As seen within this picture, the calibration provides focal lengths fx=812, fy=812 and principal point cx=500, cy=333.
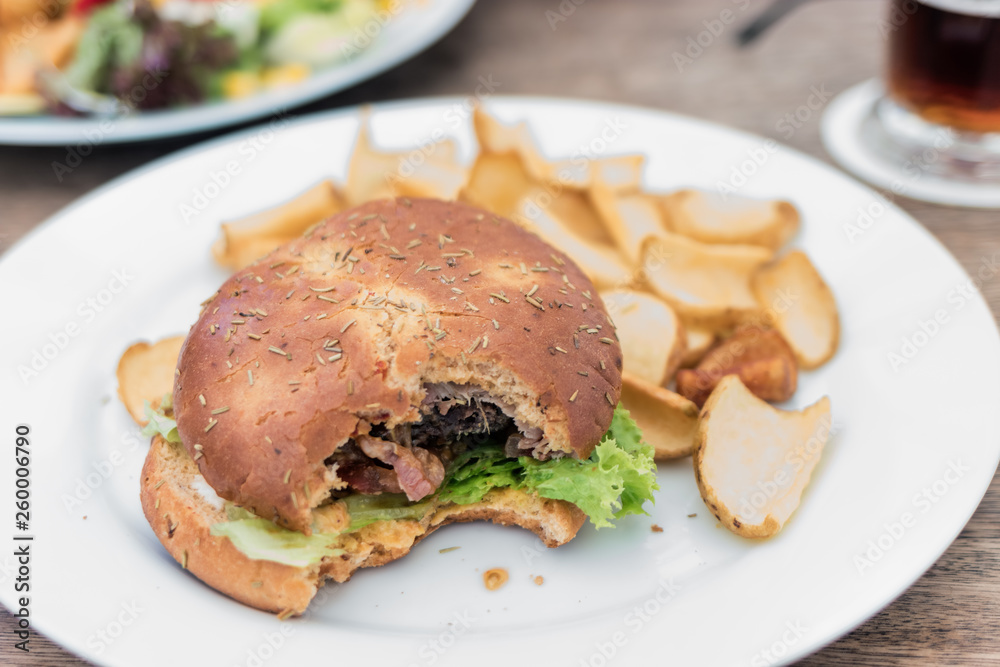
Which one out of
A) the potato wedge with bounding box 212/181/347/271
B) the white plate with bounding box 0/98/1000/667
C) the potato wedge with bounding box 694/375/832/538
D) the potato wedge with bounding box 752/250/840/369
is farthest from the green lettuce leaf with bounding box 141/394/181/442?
the potato wedge with bounding box 752/250/840/369

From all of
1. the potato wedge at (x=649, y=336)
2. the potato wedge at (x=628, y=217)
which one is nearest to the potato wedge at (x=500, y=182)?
the potato wedge at (x=628, y=217)

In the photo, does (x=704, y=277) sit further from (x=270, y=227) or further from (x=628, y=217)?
(x=270, y=227)

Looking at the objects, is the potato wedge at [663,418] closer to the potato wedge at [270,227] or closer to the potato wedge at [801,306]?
the potato wedge at [801,306]

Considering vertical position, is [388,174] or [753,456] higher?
[388,174]

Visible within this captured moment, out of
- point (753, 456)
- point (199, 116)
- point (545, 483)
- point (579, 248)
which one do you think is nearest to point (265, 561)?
point (545, 483)

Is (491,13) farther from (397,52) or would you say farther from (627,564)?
(627,564)

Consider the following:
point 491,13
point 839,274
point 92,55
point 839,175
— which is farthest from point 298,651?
point 491,13
